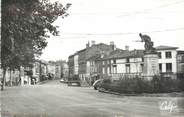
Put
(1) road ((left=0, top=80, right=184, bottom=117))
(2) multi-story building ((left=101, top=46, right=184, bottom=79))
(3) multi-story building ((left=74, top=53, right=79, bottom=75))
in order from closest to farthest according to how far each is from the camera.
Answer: (1) road ((left=0, top=80, right=184, bottom=117)), (2) multi-story building ((left=101, top=46, right=184, bottom=79)), (3) multi-story building ((left=74, top=53, right=79, bottom=75))

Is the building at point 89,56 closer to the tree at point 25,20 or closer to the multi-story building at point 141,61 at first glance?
the multi-story building at point 141,61

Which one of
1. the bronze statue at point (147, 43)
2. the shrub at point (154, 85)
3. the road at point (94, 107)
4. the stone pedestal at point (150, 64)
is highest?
the bronze statue at point (147, 43)

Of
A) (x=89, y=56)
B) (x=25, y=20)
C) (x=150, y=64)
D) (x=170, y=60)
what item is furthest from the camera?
(x=89, y=56)

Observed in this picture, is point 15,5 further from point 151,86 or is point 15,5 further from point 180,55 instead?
point 180,55

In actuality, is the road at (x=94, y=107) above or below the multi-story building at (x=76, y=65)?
below

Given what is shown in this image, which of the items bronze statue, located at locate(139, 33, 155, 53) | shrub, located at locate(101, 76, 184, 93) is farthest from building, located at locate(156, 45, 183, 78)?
shrub, located at locate(101, 76, 184, 93)

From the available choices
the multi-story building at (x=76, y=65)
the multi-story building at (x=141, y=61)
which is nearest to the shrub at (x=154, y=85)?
the multi-story building at (x=141, y=61)

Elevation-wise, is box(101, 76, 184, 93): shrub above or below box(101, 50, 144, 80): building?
below

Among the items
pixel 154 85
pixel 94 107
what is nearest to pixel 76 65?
pixel 154 85

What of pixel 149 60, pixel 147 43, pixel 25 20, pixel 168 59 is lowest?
pixel 149 60

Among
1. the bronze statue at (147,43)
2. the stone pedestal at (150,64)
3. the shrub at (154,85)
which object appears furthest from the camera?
the bronze statue at (147,43)

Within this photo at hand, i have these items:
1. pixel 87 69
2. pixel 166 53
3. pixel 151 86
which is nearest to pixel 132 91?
pixel 151 86

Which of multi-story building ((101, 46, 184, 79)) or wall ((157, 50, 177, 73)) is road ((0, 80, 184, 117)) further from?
wall ((157, 50, 177, 73))

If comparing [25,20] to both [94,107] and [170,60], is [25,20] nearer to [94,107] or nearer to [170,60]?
[94,107]
